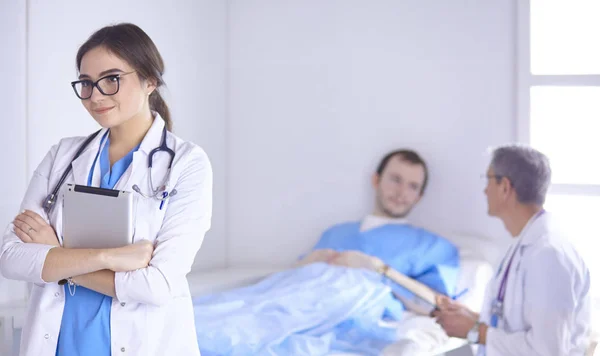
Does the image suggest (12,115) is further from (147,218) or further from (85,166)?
(147,218)

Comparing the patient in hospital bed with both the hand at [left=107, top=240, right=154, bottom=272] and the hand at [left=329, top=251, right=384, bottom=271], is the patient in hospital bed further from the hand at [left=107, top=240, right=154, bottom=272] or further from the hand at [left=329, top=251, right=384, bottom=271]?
the hand at [left=107, top=240, right=154, bottom=272]

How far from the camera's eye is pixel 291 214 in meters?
4.37

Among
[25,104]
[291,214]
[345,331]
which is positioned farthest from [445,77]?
[25,104]

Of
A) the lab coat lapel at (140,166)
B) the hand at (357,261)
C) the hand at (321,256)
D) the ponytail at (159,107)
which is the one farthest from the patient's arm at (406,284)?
the lab coat lapel at (140,166)

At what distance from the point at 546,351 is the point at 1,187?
2099 millimetres

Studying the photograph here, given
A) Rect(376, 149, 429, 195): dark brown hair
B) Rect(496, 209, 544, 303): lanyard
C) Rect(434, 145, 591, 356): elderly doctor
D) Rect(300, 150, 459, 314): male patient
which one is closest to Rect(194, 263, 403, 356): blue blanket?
Rect(300, 150, 459, 314): male patient

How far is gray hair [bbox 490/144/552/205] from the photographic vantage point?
2393 mm

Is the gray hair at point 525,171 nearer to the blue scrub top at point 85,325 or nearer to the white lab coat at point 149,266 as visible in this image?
the white lab coat at point 149,266

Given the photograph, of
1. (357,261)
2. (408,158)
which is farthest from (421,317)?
(408,158)

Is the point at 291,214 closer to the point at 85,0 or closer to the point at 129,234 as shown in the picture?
the point at 85,0

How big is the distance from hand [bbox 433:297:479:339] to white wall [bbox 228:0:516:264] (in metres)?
1.53

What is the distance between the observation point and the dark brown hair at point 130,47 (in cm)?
173

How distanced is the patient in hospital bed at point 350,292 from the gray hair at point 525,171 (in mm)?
806

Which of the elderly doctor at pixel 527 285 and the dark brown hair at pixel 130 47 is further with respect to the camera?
the elderly doctor at pixel 527 285
